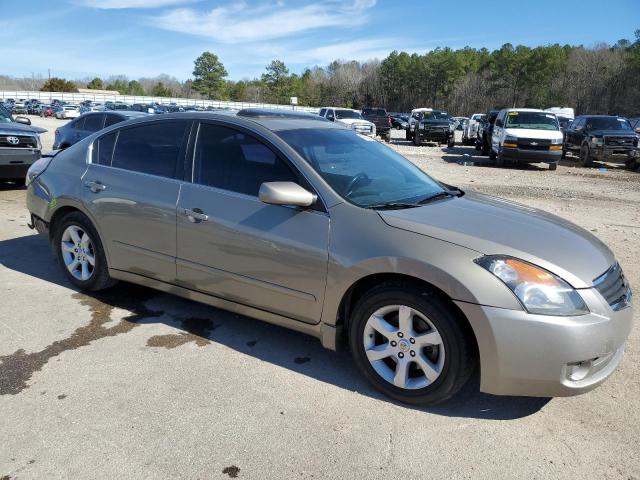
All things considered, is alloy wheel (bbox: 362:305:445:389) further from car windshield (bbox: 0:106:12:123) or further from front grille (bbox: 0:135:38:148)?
car windshield (bbox: 0:106:12:123)

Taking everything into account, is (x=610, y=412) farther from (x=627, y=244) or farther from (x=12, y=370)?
(x=627, y=244)

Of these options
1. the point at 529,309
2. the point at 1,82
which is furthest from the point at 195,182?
the point at 1,82

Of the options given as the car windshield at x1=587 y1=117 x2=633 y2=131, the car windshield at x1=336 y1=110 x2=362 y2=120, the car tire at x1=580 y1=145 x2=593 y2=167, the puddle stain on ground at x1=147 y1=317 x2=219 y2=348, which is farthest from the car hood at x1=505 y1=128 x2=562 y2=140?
the puddle stain on ground at x1=147 y1=317 x2=219 y2=348

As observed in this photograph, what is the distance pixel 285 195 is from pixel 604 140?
17.7 m

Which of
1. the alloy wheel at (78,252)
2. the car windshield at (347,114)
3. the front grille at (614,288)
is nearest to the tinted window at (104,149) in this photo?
the alloy wheel at (78,252)

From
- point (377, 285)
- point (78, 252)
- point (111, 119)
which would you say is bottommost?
point (78, 252)

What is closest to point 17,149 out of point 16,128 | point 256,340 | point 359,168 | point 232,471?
point 16,128

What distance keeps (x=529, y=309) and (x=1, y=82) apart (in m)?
181

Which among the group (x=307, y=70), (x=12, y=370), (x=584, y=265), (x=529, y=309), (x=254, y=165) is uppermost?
(x=307, y=70)

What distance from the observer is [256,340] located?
385cm

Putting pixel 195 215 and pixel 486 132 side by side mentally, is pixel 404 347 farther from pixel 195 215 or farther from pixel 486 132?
pixel 486 132

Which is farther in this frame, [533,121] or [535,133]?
[533,121]

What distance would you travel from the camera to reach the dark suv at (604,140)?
17156 millimetres

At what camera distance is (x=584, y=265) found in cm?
287
